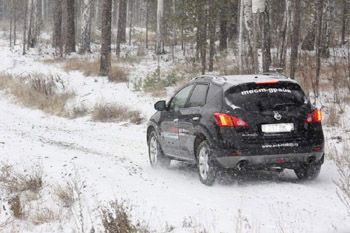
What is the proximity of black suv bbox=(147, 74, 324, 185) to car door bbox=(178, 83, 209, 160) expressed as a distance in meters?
0.04

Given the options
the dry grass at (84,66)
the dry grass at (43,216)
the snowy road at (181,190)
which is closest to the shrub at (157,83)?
the dry grass at (84,66)

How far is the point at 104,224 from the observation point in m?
5.34

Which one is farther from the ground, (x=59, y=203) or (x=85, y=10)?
(x=85, y=10)

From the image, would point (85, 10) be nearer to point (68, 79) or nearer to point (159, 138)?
point (68, 79)

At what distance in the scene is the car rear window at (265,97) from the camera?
700 centimetres

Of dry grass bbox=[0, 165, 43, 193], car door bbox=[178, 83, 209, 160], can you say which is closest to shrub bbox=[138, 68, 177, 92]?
car door bbox=[178, 83, 209, 160]

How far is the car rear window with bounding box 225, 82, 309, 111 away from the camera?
700 cm

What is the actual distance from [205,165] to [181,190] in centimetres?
54

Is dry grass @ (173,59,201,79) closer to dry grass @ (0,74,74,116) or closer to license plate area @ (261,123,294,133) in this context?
dry grass @ (0,74,74,116)

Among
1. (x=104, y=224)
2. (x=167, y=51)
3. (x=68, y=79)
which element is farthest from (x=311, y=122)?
(x=167, y=51)

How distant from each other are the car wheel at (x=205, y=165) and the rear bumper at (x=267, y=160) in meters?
0.21

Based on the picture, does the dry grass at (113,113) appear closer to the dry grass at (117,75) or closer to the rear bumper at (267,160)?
the dry grass at (117,75)

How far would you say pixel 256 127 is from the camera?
6.88m

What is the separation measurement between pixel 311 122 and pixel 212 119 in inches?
57.7
